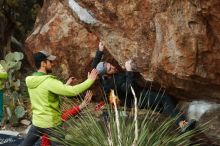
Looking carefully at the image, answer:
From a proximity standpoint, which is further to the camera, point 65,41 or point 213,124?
point 65,41

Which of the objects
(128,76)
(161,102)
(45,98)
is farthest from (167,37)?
(45,98)

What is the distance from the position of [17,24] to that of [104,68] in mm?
9374

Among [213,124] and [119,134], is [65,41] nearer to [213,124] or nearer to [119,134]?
[213,124]

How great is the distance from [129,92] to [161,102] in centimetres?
60

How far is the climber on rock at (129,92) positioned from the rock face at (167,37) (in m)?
0.24

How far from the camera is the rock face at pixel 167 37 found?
684 centimetres

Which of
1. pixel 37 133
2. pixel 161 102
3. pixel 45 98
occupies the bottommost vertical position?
pixel 161 102

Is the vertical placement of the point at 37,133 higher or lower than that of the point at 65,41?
lower

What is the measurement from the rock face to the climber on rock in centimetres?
24

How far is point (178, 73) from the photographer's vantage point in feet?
24.7

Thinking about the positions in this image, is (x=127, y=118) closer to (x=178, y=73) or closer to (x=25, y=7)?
(x=178, y=73)

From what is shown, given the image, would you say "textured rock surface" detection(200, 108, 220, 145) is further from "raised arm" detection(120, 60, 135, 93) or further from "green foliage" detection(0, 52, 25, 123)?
"green foliage" detection(0, 52, 25, 123)

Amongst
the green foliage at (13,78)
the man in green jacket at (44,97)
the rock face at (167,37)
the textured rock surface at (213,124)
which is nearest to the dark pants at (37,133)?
the man in green jacket at (44,97)

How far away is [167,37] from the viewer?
734cm
